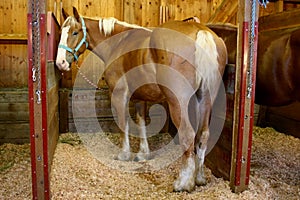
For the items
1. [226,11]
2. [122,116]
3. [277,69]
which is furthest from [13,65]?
[277,69]

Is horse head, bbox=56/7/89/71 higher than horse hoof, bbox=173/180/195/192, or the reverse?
horse head, bbox=56/7/89/71

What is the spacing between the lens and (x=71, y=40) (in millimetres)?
2922

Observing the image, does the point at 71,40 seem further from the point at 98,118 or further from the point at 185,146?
the point at 185,146

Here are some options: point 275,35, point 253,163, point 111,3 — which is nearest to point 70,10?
point 111,3

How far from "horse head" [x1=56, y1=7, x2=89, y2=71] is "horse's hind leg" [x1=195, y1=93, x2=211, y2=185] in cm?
134

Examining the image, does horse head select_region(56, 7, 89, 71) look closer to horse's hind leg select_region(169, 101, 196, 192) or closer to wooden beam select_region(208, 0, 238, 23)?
horse's hind leg select_region(169, 101, 196, 192)

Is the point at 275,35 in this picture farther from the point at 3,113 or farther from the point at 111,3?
the point at 3,113

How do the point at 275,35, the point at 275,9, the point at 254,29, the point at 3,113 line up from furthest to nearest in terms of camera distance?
the point at 275,9 → the point at 3,113 → the point at 275,35 → the point at 254,29

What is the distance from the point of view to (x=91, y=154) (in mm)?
3209

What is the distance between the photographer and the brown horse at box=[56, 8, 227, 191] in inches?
84.1

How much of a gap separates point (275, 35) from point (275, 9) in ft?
7.64

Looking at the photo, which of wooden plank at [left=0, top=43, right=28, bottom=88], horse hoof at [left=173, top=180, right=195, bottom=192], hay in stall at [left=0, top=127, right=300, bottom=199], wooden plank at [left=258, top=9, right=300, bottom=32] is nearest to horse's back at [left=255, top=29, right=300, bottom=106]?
wooden plank at [left=258, top=9, right=300, bottom=32]

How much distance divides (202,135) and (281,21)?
5.58 ft

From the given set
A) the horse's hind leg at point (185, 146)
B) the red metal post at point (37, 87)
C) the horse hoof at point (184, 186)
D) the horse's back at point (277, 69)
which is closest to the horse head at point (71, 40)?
the red metal post at point (37, 87)
